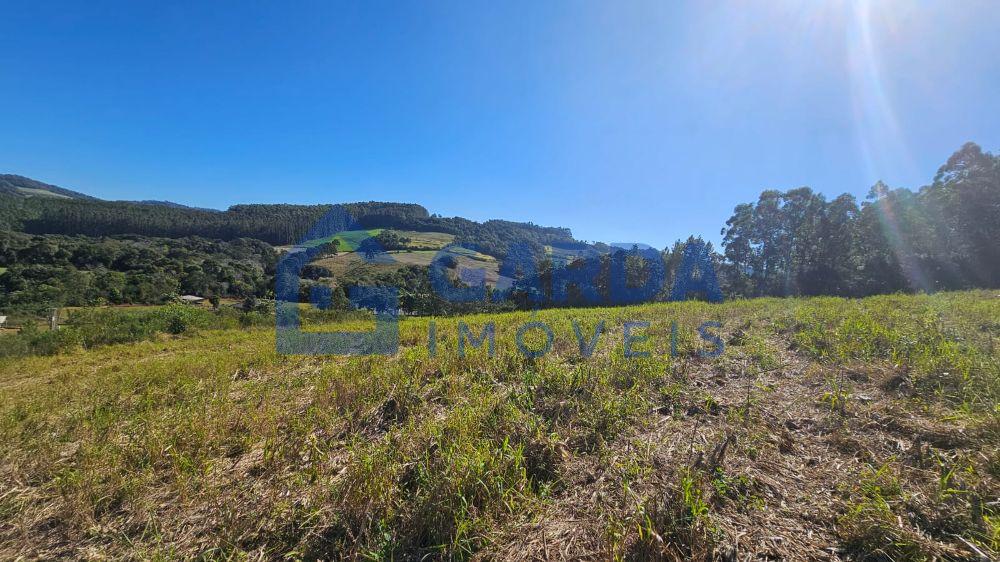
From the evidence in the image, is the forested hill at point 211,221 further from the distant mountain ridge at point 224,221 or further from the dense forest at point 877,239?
the dense forest at point 877,239

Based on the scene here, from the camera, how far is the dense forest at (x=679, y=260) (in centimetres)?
2020

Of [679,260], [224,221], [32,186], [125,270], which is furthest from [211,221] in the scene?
[32,186]

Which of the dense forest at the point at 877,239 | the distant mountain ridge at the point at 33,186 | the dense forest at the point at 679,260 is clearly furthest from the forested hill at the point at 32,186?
the dense forest at the point at 877,239

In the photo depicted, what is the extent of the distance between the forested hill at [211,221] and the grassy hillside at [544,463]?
49.8 meters

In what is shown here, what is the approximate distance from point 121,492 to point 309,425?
3.95 feet

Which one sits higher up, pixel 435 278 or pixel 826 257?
pixel 826 257

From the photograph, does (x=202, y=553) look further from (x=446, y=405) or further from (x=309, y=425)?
(x=446, y=405)

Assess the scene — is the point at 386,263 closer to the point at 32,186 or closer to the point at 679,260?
the point at 679,260

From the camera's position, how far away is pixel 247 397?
4047mm

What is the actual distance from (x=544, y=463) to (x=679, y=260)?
115 ft

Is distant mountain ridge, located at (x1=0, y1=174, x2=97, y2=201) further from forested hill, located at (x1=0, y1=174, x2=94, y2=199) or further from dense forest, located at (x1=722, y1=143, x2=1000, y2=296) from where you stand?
dense forest, located at (x1=722, y1=143, x2=1000, y2=296)

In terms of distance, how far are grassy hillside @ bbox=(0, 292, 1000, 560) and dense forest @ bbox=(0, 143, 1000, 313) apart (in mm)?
20241

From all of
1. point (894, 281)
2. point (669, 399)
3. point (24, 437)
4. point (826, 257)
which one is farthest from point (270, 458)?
point (826, 257)

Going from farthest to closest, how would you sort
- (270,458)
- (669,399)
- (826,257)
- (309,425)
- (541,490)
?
(826,257) → (669,399) → (309,425) → (270,458) → (541,490)
